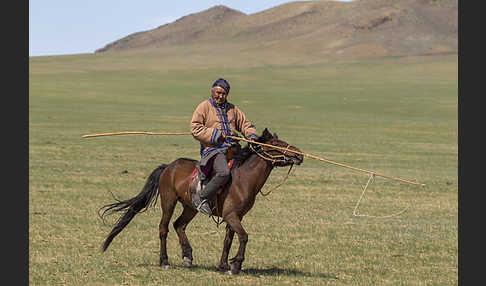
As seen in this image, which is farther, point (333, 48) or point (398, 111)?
point (333, 48)

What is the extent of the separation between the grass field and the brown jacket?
1.71 m

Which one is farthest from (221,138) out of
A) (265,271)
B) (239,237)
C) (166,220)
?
(265,271)

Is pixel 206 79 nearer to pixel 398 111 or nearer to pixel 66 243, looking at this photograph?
pixel 398 111

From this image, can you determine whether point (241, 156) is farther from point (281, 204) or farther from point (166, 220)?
point (281, 204)

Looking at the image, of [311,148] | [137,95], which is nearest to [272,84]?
[137,95]

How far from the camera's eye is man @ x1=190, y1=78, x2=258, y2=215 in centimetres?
959

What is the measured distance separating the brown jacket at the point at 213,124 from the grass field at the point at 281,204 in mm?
1712

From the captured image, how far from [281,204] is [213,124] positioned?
7355mm

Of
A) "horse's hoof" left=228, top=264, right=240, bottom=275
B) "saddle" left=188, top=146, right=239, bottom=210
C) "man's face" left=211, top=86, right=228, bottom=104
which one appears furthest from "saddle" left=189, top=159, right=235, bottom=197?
"horse's hoof" left=228, top=264, right=240, bottom=275

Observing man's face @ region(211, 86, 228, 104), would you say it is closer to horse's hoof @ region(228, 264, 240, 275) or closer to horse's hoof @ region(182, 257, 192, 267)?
horse's hoof @ region(228, 264, 240, 275)

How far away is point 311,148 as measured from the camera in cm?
3022

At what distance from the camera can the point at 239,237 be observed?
9.47 m

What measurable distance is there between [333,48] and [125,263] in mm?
174316

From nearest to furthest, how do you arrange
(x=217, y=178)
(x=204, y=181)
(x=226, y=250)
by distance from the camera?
(x=217, y=178), (x=204, y=181), (x=226, y=250)
